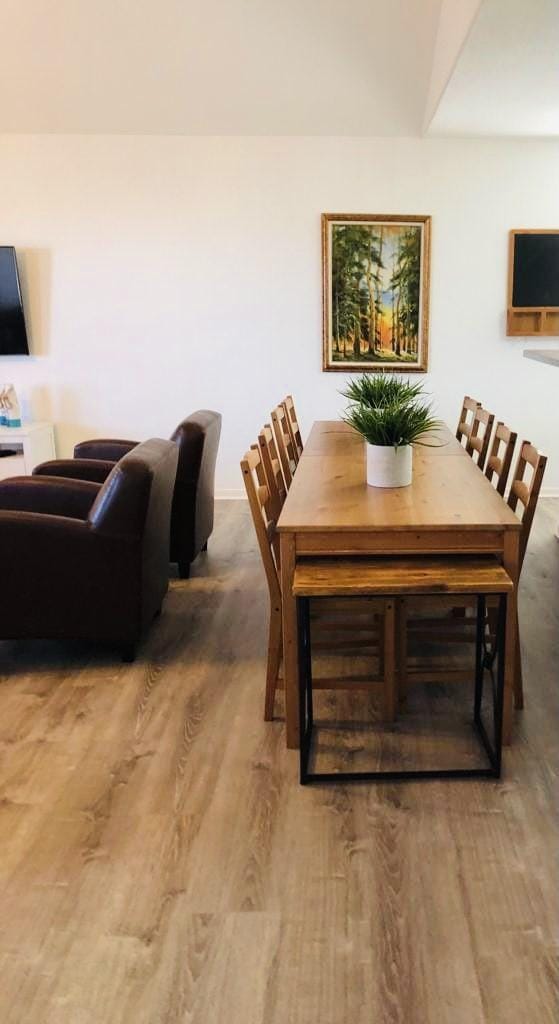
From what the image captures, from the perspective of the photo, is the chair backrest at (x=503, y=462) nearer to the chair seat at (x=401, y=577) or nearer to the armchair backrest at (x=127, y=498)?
the chair seat at (x=401, y=577)

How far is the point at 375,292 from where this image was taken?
527 centimetres

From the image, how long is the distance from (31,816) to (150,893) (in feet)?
1.58

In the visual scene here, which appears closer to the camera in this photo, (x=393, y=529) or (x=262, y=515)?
(x=393, y=529)

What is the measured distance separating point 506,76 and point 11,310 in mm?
3452

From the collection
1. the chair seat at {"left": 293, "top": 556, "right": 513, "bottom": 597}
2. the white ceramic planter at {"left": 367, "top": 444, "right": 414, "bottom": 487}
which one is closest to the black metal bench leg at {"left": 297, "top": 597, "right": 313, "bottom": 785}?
the chair seat at {"left": 293, "top": 556, "right": 513, "bottom": 597}

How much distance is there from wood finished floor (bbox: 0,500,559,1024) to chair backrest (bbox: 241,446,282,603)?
1.64 feet

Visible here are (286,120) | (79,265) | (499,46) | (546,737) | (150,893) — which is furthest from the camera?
(79,265)

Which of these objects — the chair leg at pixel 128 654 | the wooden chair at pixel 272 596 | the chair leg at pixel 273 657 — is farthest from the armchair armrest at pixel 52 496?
the chair leg at pixel 273 657

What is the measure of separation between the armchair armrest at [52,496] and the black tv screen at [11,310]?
81.7 inches

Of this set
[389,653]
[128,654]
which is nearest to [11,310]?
[128,654]

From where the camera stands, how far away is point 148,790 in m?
2.22

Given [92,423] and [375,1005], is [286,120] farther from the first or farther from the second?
[375,1005]

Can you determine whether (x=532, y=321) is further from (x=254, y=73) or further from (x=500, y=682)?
(x=500, y=682)

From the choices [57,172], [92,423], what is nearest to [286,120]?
[57,172]
